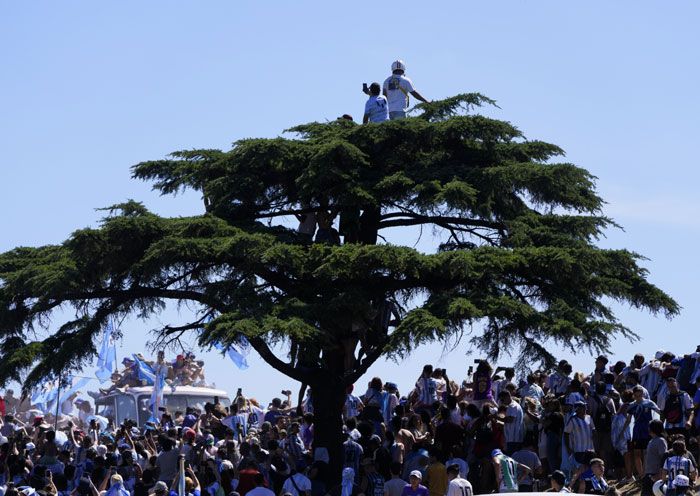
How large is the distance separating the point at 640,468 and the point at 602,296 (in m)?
5.90

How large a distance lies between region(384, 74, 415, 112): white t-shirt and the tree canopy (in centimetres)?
52

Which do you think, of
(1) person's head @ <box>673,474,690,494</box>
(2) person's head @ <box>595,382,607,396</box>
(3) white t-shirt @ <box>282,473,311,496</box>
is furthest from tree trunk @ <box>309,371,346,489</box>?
(1) person's head @ <box>673,474,690,494</box>

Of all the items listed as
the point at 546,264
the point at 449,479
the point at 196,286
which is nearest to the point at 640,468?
the point at 449,479

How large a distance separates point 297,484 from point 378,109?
974 centimetres

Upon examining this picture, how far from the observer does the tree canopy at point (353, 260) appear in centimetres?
2645

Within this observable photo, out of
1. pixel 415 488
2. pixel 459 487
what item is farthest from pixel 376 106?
pixel 459 487

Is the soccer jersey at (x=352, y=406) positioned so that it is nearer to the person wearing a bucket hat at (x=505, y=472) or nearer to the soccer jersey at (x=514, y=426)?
the soccer jersey at (x=514, y=426)

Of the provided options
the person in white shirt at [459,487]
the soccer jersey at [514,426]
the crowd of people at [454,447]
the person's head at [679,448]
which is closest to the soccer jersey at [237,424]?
the crowd of people at [454,447]

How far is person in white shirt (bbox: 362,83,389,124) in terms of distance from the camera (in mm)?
30297

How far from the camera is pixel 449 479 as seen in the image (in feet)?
70.7

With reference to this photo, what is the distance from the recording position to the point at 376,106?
3030 cm

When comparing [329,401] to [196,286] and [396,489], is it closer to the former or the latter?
[196,286]

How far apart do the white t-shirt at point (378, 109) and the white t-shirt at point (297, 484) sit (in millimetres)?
9359

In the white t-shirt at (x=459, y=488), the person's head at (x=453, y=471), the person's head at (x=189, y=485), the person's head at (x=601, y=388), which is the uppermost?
the person's head at (x=601, y=388)
